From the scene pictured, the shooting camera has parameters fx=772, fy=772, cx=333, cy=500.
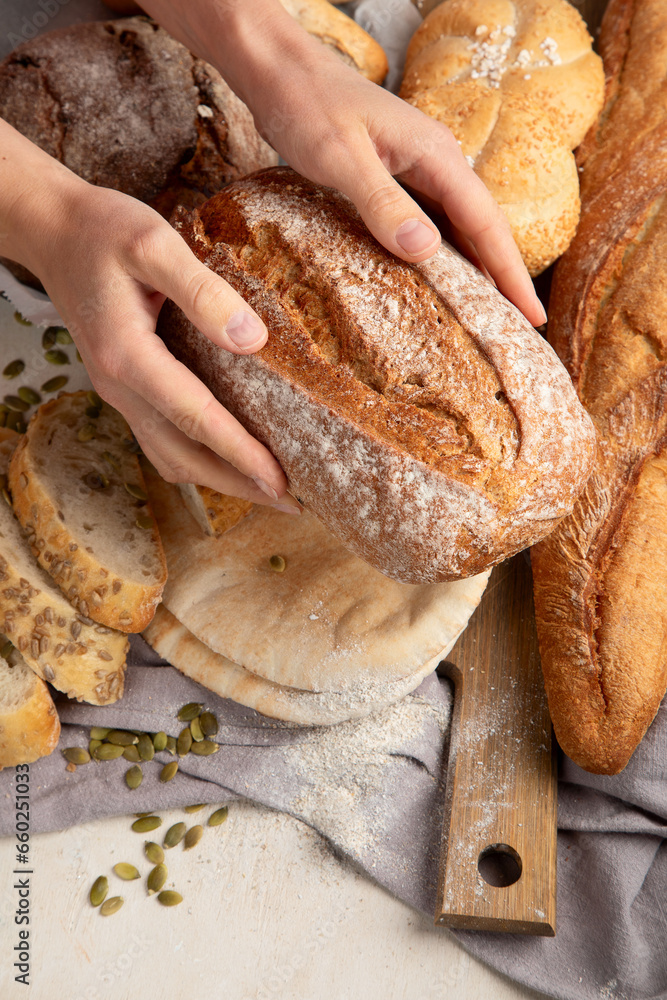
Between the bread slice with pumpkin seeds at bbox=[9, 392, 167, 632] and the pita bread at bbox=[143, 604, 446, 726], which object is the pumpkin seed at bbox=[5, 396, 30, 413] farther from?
the pita bread at bbox=[143, 604, 446, 726]

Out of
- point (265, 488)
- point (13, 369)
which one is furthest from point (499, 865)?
point (13, 369)

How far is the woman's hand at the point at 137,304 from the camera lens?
1552mm

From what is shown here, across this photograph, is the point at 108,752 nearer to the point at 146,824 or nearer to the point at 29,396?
the point at 146,824

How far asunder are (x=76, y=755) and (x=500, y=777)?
1.11 meters

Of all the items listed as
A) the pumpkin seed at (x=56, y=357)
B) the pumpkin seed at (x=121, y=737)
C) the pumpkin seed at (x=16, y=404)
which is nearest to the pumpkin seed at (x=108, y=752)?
the pumpkin seed at (x=121, y=737)

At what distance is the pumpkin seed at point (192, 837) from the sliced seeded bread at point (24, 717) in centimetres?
42

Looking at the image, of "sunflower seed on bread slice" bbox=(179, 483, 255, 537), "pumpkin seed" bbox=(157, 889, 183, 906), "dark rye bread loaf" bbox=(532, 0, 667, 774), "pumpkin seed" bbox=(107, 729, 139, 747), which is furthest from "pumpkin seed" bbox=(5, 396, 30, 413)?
"dark rye bread loaf" bbox=(532, 0, 667, 774)

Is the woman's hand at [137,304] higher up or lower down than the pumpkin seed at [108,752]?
higher up

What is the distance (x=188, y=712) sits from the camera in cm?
208

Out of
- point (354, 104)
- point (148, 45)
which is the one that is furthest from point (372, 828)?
point (148, 45)

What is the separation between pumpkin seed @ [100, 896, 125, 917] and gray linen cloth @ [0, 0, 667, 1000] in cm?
20

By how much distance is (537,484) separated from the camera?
5.26 feet

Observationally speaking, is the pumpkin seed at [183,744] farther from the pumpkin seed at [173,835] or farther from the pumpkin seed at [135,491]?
the pumpkin seed at [135,491]

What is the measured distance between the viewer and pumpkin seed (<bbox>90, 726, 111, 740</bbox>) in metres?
2.07
